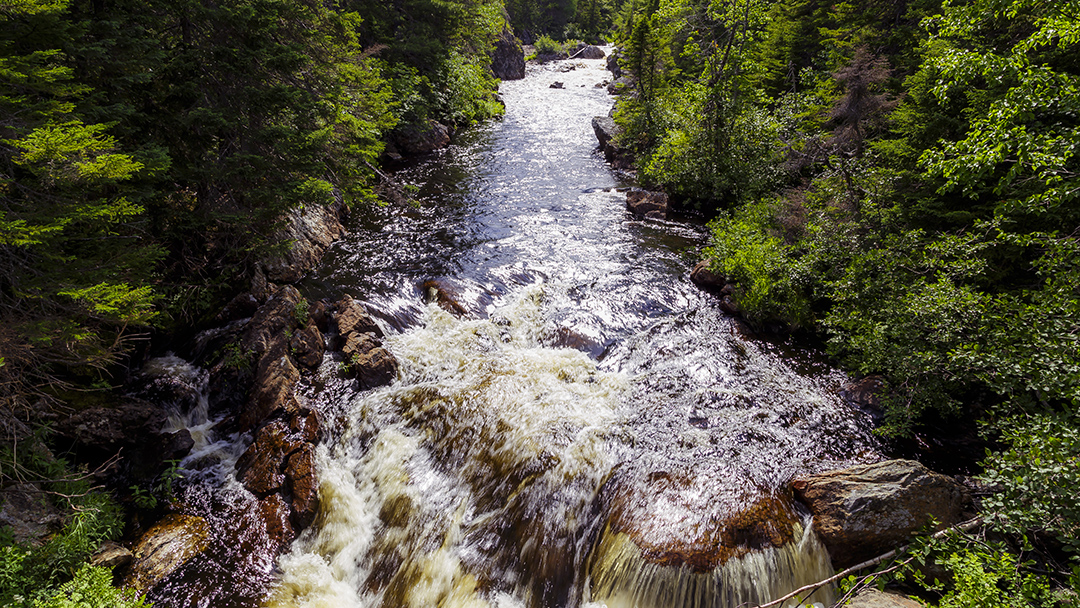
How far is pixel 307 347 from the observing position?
921 cm

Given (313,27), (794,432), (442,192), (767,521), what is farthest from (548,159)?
(767,521)

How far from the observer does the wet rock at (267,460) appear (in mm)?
7285

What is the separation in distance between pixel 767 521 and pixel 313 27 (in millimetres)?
14077

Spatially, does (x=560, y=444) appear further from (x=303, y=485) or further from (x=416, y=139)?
(x=416, y=139)

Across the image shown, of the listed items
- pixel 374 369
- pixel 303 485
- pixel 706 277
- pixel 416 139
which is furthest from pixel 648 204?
pixel 303 485

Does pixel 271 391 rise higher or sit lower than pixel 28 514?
lower

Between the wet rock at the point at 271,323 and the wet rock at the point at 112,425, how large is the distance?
6.07 ft

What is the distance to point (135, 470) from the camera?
7113mm

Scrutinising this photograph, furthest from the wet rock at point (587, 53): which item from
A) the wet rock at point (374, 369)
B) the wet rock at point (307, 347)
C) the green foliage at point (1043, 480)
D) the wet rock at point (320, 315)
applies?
the green foliage at point (1043, 480)

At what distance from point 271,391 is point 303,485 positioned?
2134 mm

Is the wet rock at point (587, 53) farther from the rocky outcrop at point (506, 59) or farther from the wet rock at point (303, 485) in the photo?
the wet rock at point (303, 485)

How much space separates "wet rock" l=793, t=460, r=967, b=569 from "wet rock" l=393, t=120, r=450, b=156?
21.4 meters

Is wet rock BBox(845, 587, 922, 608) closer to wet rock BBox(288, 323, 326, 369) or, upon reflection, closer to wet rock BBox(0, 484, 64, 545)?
wet rock BBox(288, 323, 326, 369)

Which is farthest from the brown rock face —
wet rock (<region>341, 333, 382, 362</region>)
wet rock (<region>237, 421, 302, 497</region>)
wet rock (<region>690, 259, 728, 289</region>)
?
wet rock (<region>690, 259, 728, 289</region>)
